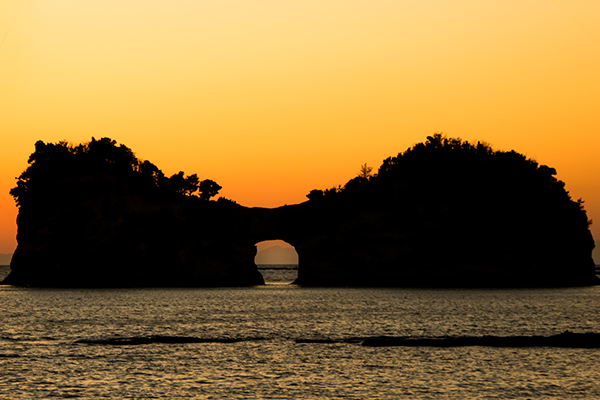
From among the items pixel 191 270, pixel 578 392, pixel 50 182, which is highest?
pixel 50 182

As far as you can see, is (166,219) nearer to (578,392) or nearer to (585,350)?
(585,350)

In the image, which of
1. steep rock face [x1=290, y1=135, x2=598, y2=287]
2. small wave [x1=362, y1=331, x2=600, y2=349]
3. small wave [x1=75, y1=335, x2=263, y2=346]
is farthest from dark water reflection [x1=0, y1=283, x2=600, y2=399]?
steep rock face [x1=290, y1=135, x2=598, y2=287]

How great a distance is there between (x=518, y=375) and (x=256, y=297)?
51158 millimetres

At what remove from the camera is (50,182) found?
10281 cm

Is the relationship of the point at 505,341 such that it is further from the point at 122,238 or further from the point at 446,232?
the point at 122,238

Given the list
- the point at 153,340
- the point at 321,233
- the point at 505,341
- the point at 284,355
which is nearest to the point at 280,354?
the point at 284,355

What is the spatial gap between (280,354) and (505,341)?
1255 cm

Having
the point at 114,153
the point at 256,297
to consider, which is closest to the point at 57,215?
the point at 114,153

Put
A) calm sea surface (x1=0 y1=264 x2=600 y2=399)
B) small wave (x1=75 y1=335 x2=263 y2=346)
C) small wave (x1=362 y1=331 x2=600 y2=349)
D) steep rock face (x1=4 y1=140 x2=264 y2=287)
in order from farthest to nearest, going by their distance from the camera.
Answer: steep rock face (x1=4 y1=140 x2=264 y2=287), small wave (x1=75 y1=335 x2=263 y2=346), small wave (x1=362 y1=331 x2=600 y2=349), calm sea surface (x1=0 y1=264 x2=600 y2=399)

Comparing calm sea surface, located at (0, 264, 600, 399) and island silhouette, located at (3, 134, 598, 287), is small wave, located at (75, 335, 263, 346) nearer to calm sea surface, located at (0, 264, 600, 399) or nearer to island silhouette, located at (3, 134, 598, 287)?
calm sea surface, located at (0, 264, 600, 399)

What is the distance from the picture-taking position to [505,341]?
38062 millimetres

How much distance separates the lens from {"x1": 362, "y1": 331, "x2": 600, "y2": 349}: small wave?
37.0m

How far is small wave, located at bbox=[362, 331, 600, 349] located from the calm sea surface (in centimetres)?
83

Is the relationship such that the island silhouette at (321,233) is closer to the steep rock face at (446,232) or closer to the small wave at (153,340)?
the steep rock face at (446,232)
